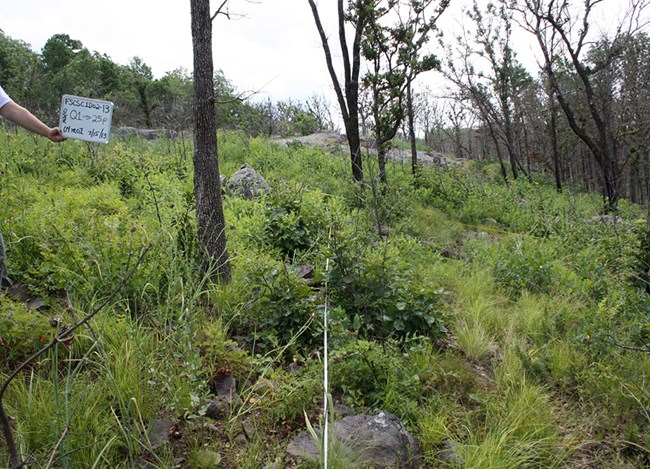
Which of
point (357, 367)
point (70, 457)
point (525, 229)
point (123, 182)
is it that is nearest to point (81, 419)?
point (70, 457)

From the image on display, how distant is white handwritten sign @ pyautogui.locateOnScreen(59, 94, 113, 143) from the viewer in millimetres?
2449

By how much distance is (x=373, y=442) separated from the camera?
212 cm

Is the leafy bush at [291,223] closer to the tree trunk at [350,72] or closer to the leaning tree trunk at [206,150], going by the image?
the leaning tree trunk at [206,150]

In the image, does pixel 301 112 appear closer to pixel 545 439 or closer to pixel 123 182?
pixel 123 182

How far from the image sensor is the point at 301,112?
23578 mm

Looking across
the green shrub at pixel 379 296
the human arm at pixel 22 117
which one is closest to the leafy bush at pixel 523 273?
the green shrub at pixel 379 296

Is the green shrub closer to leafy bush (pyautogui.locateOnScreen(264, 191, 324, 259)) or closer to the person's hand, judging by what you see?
leafy bush (pyautogui.locateOnScreen(264, 191, 324, 259))

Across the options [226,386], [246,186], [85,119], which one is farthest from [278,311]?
[246,186]

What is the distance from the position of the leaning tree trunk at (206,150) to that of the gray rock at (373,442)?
1.60m

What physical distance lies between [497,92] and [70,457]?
19.9 metres

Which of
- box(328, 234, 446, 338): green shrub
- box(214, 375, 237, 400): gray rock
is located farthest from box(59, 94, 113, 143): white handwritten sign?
box(328, 234, 446, 338): green shrub

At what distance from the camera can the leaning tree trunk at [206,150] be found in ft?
11.3

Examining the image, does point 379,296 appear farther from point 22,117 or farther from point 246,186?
point 246,186

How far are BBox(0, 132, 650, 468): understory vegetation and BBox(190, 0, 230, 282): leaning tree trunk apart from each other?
0.82 ft
